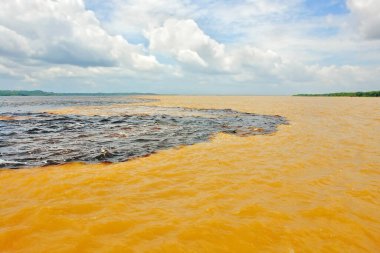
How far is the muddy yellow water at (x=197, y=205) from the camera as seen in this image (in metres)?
4.43

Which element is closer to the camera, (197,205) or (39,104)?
(197,205)

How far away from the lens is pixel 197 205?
19.1 feet

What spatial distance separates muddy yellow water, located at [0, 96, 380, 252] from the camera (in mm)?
4431

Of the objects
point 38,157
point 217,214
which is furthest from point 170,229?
point 38,157

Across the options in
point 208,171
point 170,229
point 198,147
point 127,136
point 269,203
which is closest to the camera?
point 170,229

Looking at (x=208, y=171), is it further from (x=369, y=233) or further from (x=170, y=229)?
(x=369, y=233)

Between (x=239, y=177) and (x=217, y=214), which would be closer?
(x=217, y=214)

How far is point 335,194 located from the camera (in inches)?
258

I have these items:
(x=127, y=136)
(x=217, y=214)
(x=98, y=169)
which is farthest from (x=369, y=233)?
(x=127, y=136)

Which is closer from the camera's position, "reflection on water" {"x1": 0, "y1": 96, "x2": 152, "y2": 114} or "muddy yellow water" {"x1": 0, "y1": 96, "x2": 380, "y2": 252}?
"muddy yellow water" {"x1": 0, "y1": 96, "x2": 380, "y2": 252}

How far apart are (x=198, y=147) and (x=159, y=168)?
374 centimetres

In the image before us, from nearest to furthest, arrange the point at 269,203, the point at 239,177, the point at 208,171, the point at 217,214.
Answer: the point at 217,214 < the point at 269,203 < the point at 239,177 < the point at 208,171

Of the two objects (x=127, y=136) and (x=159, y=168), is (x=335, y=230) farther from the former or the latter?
(x=127, y=136)

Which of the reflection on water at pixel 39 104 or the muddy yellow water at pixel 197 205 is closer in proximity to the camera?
the muddy yellow water at pixel 197 205
